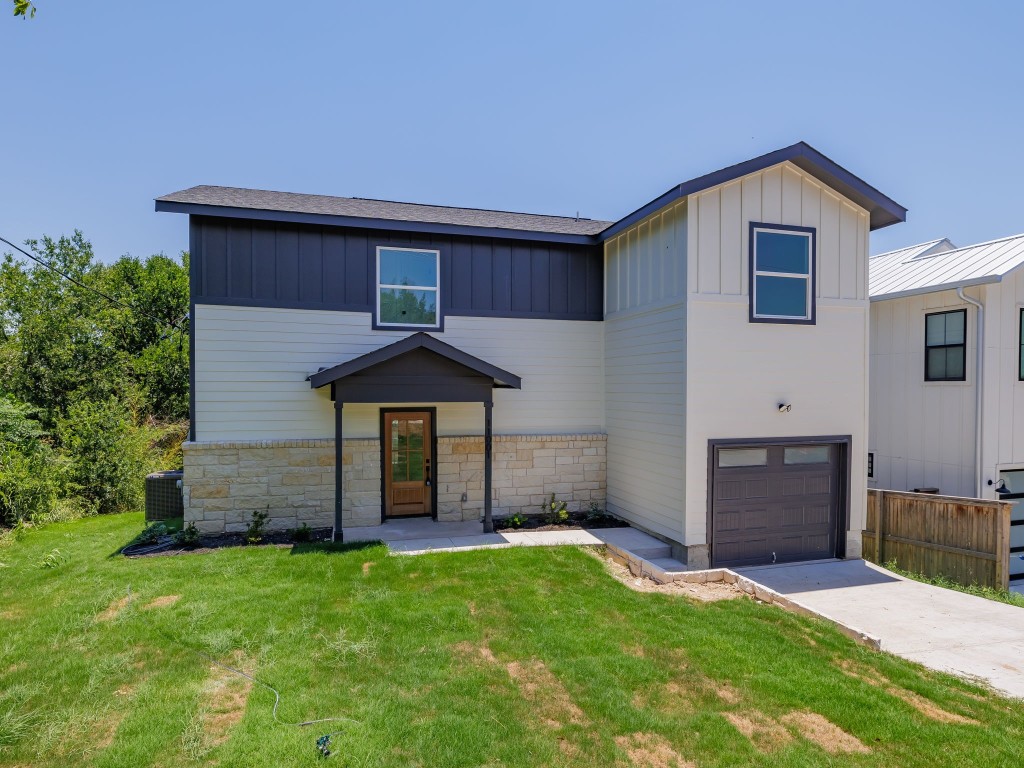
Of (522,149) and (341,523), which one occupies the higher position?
(522,149)

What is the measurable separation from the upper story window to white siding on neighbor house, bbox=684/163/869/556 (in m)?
0.13

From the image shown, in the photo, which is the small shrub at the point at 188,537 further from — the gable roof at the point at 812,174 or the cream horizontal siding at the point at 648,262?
the gable roof at the point at 812,174

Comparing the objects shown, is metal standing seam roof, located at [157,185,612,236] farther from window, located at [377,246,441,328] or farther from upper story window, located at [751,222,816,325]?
upper story window, located at [751,222,816,325]

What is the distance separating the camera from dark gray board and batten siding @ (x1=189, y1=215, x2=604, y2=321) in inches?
350

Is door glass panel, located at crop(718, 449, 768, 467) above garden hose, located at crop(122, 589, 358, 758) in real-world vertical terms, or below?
above

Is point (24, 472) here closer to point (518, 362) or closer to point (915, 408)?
point (518, 362)

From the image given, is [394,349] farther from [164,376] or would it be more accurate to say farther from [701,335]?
[164,376]

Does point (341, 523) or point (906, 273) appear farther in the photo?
point (906, 273)

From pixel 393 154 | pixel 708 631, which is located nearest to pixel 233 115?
pixel 393 154

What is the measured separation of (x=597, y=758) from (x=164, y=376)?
78.1 ft

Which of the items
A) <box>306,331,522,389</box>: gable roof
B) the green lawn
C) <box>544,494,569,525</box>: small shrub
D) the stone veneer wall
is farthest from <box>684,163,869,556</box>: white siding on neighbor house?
<box>306,331,522,389</box>: gable roof

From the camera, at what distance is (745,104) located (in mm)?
9648

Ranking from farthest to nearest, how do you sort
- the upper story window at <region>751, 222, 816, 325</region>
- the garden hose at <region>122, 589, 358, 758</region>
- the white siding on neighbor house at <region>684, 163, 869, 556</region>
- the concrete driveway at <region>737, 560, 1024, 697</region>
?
the upper story window at <region>751, 222, 816, 325</region>, the white siding on neighbor house at <region>684, 163, 869, 556</region>, the concrete driveway at <region>737, 560, 1024, 697</region>, the garden hose at <region>122, 589, 358, 758</region>

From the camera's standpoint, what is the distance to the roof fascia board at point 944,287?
936 centimetres
